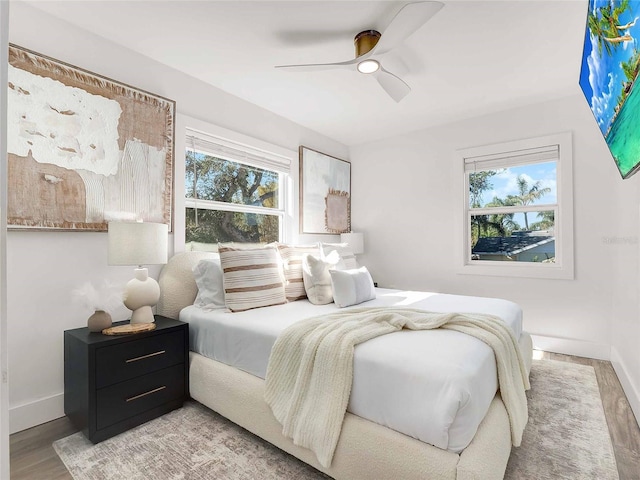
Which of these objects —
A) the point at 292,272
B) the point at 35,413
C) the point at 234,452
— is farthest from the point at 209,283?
the point at 35,413

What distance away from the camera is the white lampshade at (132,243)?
6.43 feet

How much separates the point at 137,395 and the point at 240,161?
86.3 inches

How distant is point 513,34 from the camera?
2.25m

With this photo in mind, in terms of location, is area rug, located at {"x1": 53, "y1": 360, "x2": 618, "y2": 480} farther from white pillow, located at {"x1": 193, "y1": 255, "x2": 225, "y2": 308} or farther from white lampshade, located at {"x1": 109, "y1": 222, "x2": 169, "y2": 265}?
white lampshade, located at {"x1": 109, "y1": 222, "x2": 169, "y2": 265}

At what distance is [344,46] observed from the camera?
235 centimetres

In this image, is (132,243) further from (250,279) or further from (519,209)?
(519,209)

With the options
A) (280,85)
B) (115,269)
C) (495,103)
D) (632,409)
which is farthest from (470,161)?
(115,269)

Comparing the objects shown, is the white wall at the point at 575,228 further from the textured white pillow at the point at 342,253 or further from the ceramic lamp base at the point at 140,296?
the ceramic lamp base at the point at 140,296

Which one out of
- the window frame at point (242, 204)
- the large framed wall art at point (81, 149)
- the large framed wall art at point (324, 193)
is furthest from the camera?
the large framed wall art at point (324, 193)

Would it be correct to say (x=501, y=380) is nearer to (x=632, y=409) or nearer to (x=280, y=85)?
(x=632, y=409)

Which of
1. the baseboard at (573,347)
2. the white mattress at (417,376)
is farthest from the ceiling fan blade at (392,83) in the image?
the baseboard at (573,347)

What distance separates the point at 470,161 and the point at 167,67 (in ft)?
10.6

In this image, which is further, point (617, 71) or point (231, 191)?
point (231, 191)

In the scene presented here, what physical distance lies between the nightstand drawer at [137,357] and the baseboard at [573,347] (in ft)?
11.0
